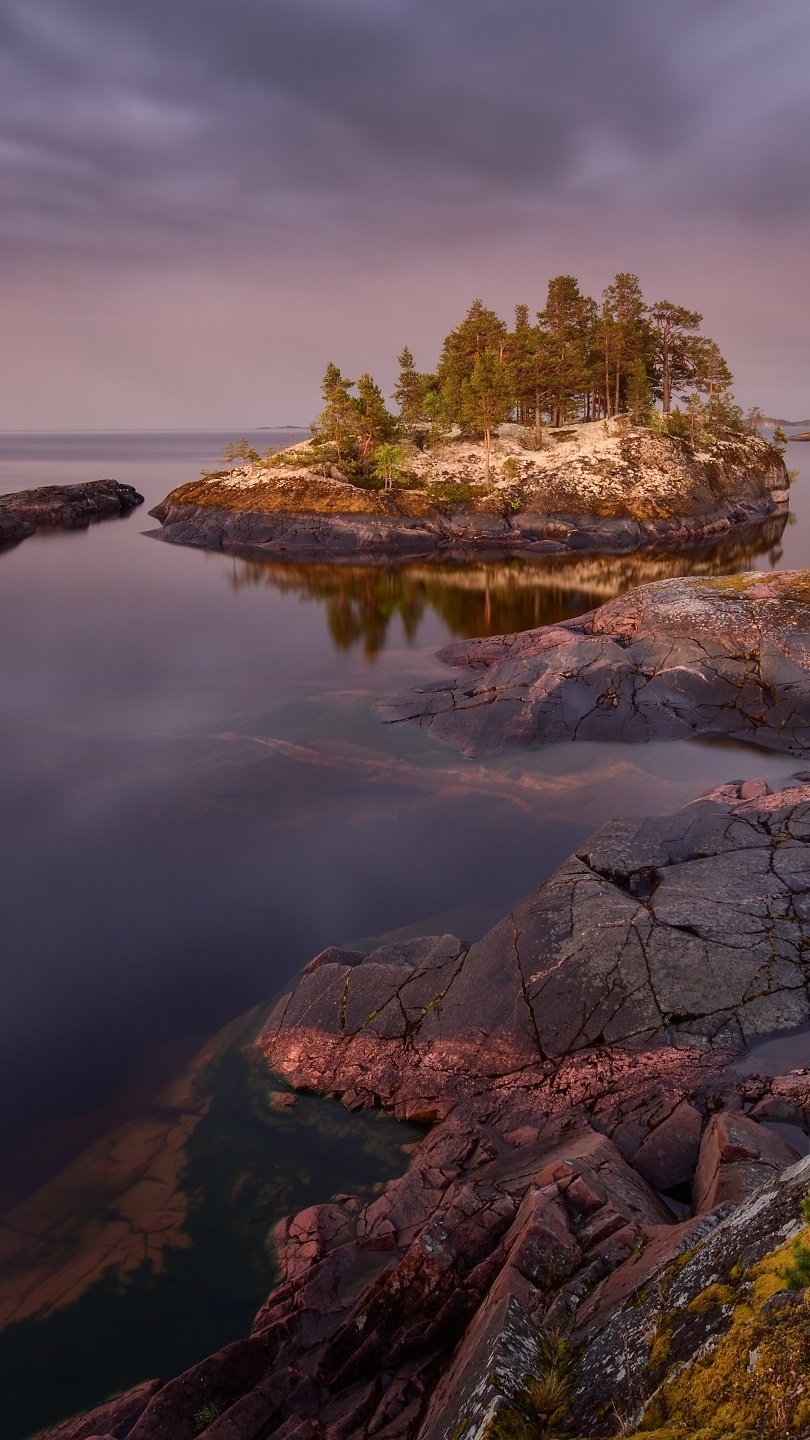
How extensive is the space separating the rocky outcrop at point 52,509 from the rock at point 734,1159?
8869 centimetres

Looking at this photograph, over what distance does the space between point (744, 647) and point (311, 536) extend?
51608 mm

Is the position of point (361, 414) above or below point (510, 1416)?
above

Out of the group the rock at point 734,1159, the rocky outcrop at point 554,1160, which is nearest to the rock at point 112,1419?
the rocky outcrop at point 554,1160

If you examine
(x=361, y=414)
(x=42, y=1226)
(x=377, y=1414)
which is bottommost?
(x=42, y=1226)

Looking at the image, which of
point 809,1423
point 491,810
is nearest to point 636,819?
point 491,810

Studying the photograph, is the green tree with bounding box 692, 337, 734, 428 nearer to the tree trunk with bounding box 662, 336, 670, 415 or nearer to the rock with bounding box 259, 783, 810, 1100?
the tree trunk with bounding box 662, 336, 670, 415

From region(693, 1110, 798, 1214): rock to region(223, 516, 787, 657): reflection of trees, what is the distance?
31977 mm

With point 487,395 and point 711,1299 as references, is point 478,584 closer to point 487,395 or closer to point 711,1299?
point 487,395

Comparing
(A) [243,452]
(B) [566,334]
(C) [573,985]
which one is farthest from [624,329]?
(C) [573,985]

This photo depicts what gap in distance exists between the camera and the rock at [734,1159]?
26.0ft

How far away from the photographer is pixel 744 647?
28297 mm

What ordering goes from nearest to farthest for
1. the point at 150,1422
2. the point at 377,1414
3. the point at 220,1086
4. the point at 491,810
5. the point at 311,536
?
the point at 377,1414
the point at 150,1422
the point at 220,1086
the point at 491,810
the point at 311,536

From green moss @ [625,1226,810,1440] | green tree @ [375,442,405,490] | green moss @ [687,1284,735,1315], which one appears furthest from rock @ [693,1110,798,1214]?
green tree @ [375,442,405,490]

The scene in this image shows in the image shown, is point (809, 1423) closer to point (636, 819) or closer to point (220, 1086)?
point (220, 1086)
